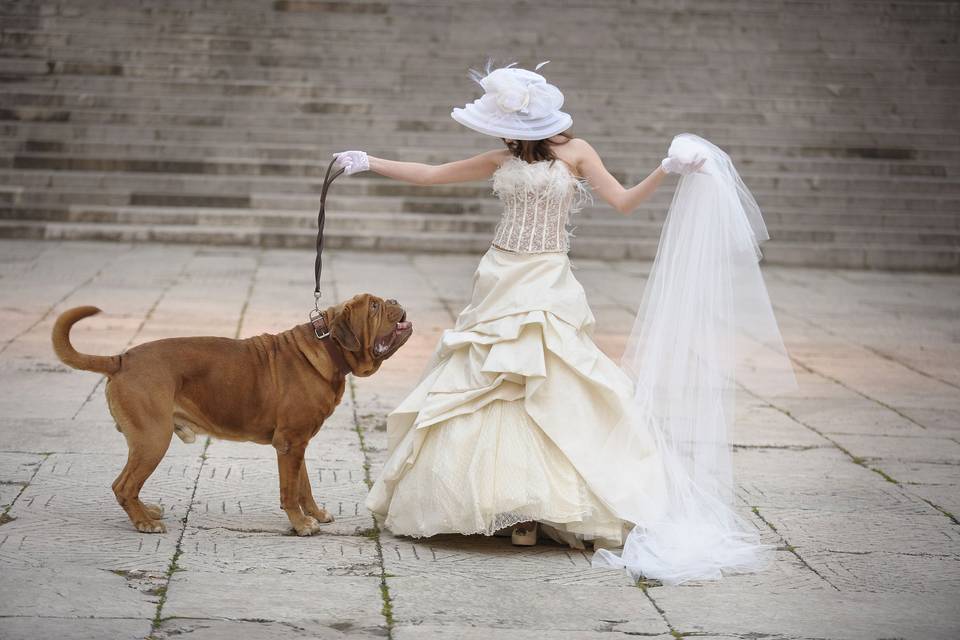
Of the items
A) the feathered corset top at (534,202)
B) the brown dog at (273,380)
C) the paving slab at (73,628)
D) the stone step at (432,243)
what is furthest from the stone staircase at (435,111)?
the paving slab at (73,628)

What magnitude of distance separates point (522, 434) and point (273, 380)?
3.29ft

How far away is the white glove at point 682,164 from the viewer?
4.93m

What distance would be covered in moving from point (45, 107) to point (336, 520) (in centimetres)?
1334

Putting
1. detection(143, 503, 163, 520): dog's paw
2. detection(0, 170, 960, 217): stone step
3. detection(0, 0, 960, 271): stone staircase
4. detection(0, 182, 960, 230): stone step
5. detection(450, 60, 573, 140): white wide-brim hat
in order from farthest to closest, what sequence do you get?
detection(0, 170, 960, 217): stone step < detection(0, 0, 960, 271): stone staircase < detection(0, 182, 960, 230): stone step < detection(450, 60, 573, 140): white wide-brim hat < detection(143, 503, 163, 520): dog's paw

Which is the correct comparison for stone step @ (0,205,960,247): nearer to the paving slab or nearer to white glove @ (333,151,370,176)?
white glove @ (333,151,370,176)

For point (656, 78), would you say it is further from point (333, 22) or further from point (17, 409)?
point (17, 409)

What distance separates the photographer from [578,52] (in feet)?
64.2

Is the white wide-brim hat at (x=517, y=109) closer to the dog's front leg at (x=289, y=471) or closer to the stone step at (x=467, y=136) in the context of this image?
the dog's front leg at (x=289, y=471)

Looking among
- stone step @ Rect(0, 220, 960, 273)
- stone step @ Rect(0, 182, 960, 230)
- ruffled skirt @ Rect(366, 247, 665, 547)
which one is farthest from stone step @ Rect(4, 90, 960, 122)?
ruffled skirt @ Rect(366, 247, 665, 547)

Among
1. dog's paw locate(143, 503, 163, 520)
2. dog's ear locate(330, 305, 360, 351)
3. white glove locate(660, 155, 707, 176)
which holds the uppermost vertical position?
white glove locate(660, 155, 707, 176)

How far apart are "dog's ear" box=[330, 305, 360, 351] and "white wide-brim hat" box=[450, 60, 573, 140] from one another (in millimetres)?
918

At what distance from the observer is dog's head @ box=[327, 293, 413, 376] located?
4844 millimetres

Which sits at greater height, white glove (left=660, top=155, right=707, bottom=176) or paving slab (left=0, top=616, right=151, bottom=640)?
white glove (left=660, top=155, right=707, bottom=176)

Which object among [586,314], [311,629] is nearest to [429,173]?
[586,314]
